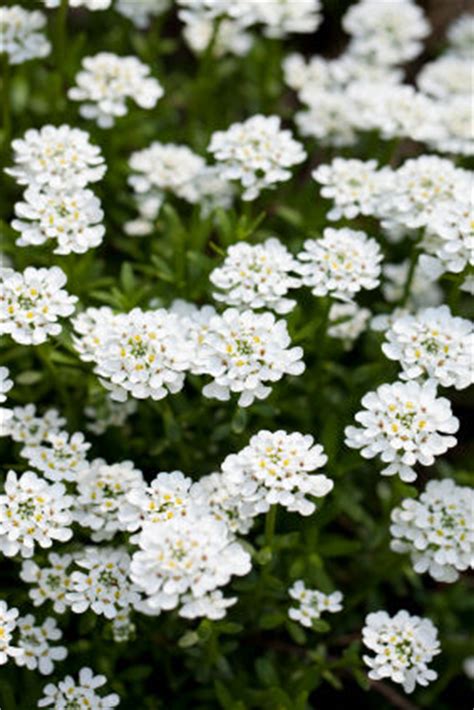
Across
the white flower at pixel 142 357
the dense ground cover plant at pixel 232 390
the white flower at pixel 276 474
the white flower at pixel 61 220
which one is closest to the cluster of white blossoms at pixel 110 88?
the dense ground cover plant at pixel 232 390

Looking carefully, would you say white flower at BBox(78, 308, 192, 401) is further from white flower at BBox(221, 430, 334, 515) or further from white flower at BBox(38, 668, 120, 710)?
white flower at BBox(38, 668, 120, 710)

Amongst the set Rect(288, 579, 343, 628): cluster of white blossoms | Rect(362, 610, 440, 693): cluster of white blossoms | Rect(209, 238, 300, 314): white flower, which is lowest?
Rect(288, 579, 343, 628): cluster of white blossoms

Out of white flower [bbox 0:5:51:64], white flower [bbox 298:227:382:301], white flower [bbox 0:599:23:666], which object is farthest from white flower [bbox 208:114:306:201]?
white flower [bbox 0:599:23:666]

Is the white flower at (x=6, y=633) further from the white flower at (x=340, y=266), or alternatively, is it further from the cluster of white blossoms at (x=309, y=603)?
the white flower at (x=340, y=266)

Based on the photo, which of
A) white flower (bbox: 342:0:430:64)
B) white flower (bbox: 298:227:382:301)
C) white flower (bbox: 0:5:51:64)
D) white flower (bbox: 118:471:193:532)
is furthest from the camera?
white flower (bbox: 342:0:430:64)

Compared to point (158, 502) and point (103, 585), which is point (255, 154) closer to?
point (158, 502)

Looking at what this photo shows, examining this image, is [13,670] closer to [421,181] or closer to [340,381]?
[340,381]

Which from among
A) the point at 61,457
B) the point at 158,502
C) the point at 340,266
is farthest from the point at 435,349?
the point at 61,457
